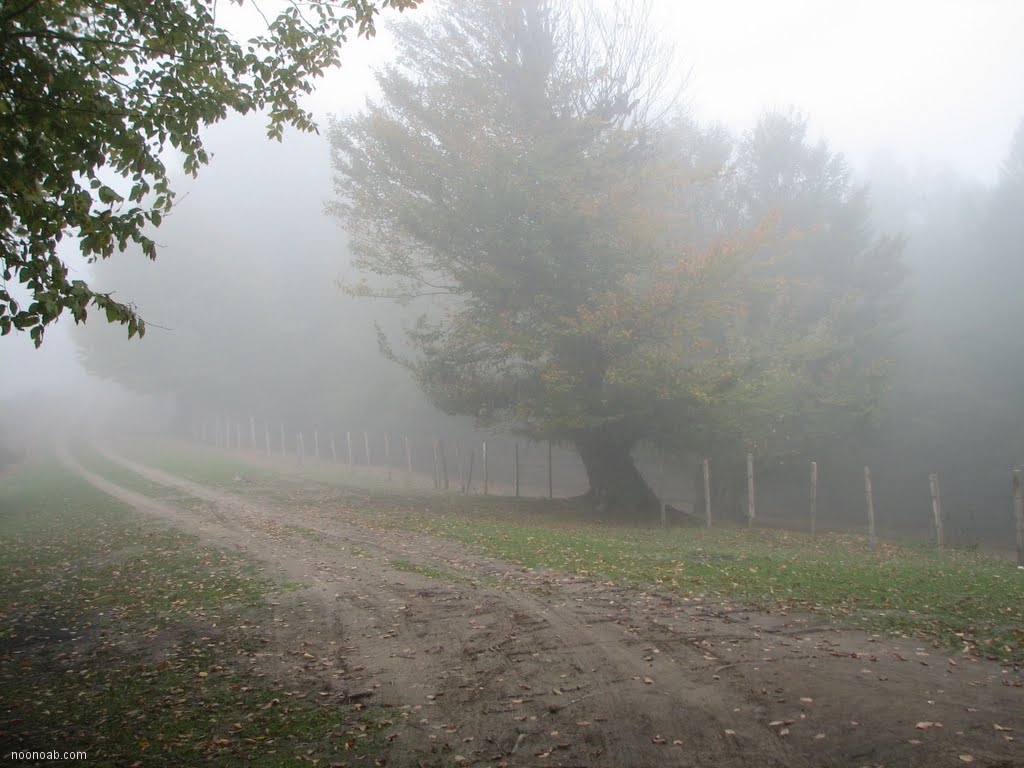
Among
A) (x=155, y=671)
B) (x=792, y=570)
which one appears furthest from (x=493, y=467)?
(x=155, y=671)

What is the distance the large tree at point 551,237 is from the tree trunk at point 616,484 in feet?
0.21

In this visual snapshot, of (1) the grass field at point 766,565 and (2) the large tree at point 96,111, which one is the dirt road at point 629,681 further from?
(2) the large tree at point 96,111

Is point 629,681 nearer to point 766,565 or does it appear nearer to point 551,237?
point 766,565

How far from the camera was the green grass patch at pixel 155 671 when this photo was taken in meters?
5.64

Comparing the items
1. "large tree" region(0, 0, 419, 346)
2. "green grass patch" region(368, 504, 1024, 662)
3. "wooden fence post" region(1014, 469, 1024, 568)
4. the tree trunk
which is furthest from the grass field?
"large tree" region(0, 0, 419, 346)

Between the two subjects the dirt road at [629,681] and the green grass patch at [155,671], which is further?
the green grass patch at [155,671]

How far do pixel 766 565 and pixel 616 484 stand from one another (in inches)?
377

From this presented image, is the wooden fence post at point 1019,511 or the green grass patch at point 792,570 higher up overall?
the wooden fence post at point 1019,511

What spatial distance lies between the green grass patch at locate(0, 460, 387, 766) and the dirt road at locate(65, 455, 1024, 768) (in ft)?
1.74

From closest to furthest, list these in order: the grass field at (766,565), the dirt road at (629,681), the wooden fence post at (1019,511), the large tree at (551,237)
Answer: the dirt road at (629,681) → the grass field at (766,565) → the wooden fence post at (1019,511) → the large tree at (551,237)

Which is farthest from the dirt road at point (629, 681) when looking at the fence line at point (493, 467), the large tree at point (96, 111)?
the fence line at point (493, 467)

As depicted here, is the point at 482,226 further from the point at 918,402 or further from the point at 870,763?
the point at 918,402

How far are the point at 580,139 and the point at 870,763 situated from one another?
1760cm

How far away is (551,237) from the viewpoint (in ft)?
63.8
